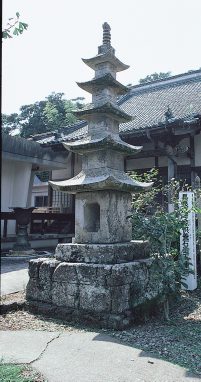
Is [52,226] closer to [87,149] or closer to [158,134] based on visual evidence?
[158,134]

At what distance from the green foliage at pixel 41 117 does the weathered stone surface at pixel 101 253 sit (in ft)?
98.7

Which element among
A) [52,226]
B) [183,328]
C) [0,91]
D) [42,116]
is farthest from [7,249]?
[42,116]

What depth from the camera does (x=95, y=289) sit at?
4.99m

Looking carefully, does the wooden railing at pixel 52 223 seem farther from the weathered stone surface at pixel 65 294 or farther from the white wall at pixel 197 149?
the weathered stone surface at pixel 65 294

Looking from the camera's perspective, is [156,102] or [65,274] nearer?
[65,274]

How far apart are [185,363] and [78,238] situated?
2888 millimetres

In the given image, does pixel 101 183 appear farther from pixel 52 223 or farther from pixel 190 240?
pixel 52 223

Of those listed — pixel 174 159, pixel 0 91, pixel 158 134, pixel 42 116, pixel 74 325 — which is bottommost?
pixel 74 325

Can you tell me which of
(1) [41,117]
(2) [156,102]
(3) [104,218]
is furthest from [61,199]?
(1) [41,117]

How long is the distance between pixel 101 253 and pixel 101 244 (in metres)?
0.22

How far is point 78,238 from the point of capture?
5.95 m

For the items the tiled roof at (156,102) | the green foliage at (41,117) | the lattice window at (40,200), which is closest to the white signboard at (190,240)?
the tiled roof at (156,102)

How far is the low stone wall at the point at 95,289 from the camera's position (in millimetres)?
4863

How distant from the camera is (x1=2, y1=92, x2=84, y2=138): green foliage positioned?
123 ft
